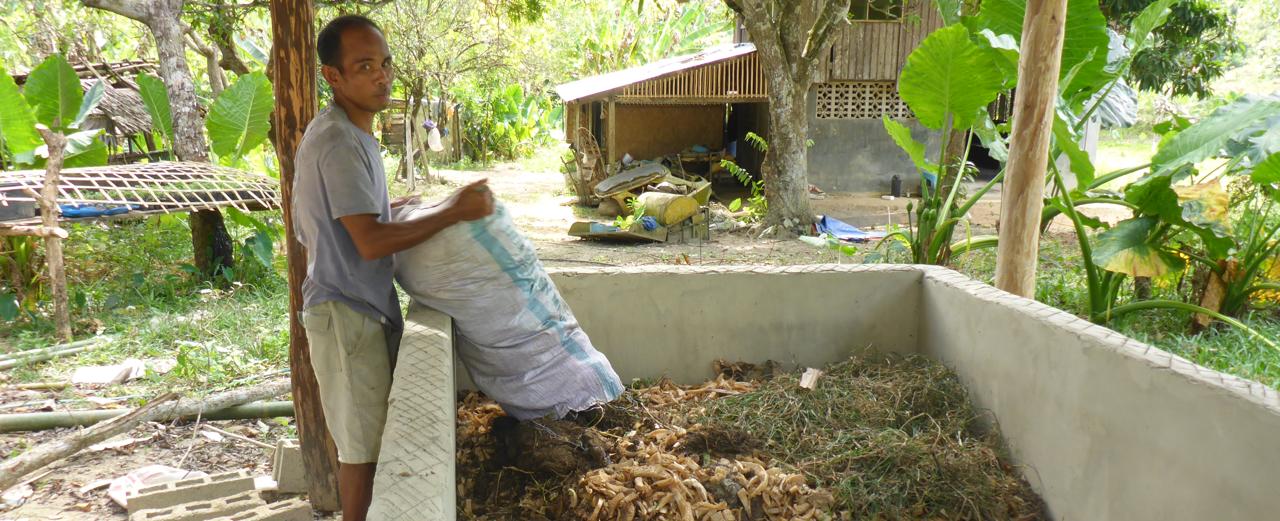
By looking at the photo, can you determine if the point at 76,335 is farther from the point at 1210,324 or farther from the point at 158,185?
the point at 1210,324

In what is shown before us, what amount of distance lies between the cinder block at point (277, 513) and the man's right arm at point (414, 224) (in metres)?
1.38

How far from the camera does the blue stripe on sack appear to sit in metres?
2.96

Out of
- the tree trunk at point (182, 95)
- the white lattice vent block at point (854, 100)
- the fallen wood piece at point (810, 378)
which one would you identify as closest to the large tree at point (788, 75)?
the white lattice vent block at point (854, 100)

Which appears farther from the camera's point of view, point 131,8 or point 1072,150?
point 131,8

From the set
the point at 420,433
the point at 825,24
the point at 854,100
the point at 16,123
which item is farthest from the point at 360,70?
the point at 854,100

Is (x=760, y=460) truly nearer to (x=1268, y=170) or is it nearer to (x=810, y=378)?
(x=810, y=378)

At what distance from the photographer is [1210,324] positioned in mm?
5461

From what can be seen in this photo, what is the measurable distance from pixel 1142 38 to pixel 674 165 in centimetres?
1054

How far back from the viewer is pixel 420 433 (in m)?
2.27

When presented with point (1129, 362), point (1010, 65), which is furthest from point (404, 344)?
point (1010, 65)

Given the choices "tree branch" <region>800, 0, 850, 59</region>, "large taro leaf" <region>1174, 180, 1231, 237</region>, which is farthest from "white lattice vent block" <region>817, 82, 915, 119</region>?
"large taro leaf" <region>1174, 180, 1231, 237</region>

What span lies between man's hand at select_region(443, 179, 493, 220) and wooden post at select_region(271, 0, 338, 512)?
90 centimetres

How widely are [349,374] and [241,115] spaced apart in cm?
611

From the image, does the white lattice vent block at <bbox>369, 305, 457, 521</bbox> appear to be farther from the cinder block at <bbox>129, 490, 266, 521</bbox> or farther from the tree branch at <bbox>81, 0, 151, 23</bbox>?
the tree branch at <bbox>81, 0, 151, 23</bbox>
